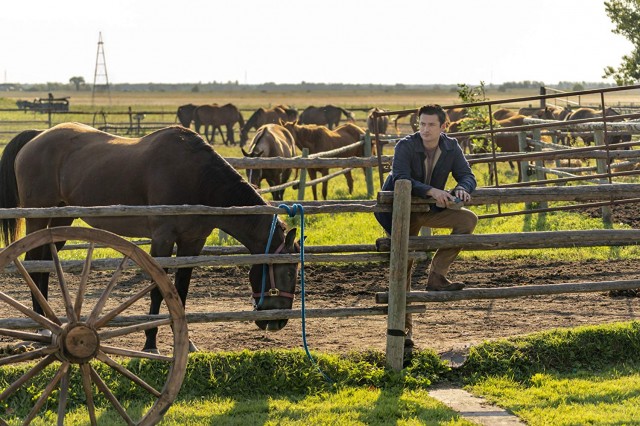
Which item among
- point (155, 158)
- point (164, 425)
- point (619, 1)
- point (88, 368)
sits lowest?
point (164, 425)

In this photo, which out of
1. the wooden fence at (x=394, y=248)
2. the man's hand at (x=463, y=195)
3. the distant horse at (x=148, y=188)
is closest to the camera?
the wooden fence at (x=394, y=248)

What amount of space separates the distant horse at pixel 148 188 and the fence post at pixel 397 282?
2.56 ft

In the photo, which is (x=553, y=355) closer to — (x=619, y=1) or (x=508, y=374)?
(x=508, y=374)

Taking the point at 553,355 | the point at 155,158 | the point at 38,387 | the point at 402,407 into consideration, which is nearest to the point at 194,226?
the point at 155,158

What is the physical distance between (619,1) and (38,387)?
3173cm

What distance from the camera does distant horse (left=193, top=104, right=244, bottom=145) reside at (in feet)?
139

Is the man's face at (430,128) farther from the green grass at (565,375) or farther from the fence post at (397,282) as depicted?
the green grass at (565,375)

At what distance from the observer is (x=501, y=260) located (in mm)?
11258

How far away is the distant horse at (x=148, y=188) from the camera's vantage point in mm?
7359

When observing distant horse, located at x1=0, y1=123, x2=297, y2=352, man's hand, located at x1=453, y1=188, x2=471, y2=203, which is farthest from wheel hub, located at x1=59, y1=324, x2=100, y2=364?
man's hand, located at x1=453, y1=188, x2=471, y2=203

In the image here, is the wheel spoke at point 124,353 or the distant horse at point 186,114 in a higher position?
the distant horse at point 186,114

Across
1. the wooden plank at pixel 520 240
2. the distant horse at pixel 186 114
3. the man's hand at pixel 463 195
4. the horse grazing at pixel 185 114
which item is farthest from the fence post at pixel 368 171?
the horse grazing at pixel 185 114

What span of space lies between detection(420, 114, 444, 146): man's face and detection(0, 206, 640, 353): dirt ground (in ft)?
5.55

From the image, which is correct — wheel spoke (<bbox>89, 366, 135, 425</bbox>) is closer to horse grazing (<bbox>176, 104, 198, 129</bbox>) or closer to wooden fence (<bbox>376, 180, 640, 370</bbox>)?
wooden fence (<bbox>376, 180, 640, 370</bbox>)
